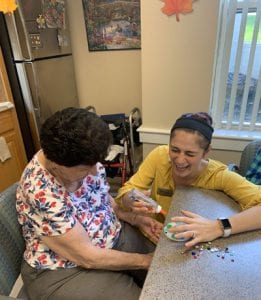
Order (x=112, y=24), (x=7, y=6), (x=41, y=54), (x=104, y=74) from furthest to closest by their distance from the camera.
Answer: (x=104, y=74), (x=112, y=24), (x=41, y=54), (x=7, y=6)

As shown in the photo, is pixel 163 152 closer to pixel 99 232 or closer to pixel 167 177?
pixel 167 177

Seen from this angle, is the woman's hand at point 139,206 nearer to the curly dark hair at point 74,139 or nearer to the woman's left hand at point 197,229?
the woman's left hand at point 197,229

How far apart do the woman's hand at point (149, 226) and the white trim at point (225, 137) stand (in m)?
0.92

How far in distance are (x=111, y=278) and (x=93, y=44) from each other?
84.9 inches

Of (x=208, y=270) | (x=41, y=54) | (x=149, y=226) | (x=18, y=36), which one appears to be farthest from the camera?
(x=41, y=54)

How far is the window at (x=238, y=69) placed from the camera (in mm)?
1659

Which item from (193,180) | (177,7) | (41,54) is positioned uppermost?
(177,7)

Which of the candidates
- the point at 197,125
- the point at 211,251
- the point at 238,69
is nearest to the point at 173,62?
the point at 238,69

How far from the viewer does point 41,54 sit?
2.03 metres

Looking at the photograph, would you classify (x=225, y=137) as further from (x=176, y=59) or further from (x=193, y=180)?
(x=193, y=180)

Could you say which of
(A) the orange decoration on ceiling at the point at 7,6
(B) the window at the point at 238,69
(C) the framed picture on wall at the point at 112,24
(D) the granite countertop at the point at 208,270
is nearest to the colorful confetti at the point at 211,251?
(D) the granite countertop at the point at 208,270

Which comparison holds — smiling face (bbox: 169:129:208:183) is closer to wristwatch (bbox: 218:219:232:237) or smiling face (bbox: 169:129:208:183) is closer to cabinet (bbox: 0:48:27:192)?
wristwatch (bbox: 218:219:232:237)

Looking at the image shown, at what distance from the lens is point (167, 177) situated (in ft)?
4.05

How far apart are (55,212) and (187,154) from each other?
59 centimetres
